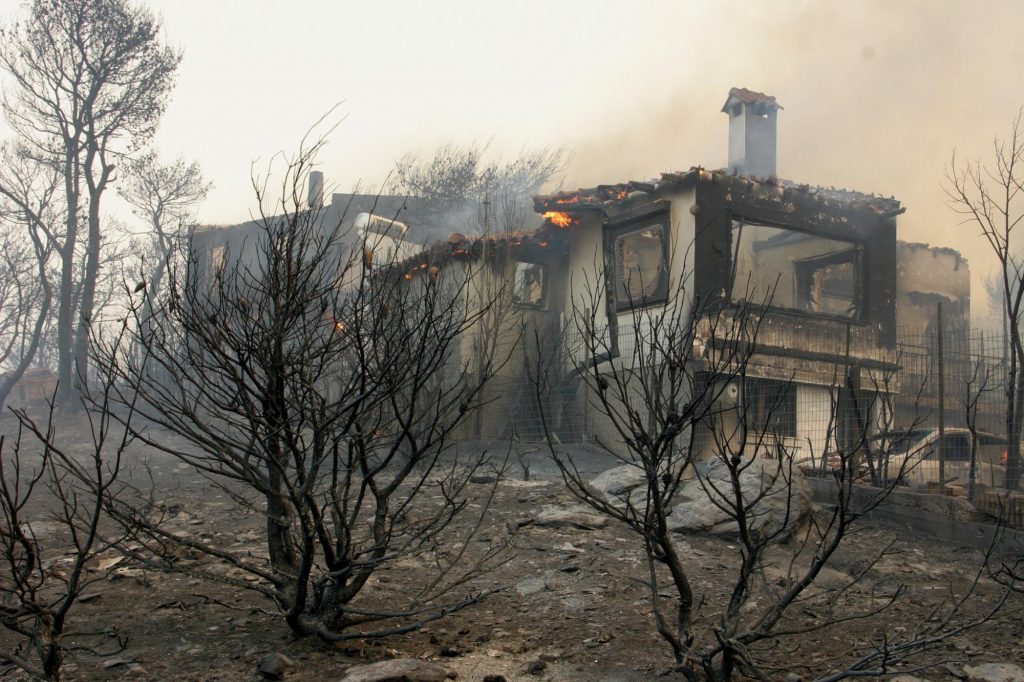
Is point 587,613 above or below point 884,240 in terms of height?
below

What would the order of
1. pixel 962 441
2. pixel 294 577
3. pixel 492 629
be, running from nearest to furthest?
pixel 294 577 < pixel 492 629 < pixel 962 441

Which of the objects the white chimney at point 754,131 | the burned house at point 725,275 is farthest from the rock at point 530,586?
the white chimney at point 754,131

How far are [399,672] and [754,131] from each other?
21088 mm

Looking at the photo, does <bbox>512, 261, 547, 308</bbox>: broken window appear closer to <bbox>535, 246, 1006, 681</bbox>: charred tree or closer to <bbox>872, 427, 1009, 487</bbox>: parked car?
<bbox>535, 246, 1006, 681</bbox>: charred tree

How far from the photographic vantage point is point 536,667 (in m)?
5.05

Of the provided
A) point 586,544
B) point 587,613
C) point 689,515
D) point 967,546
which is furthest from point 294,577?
point 967,546

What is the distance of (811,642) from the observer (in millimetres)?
5504

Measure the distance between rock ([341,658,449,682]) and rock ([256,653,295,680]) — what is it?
340mm

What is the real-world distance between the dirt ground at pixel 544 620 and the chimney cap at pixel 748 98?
674 inches

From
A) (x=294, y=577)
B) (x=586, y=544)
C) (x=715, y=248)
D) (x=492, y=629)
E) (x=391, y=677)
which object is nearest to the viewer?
(x=391, y=677)

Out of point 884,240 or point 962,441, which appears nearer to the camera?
point 962,441

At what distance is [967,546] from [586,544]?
357cm

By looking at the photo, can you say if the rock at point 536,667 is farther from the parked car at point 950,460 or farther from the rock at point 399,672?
the parked car at point 950,460

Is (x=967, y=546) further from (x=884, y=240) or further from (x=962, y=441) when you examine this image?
(x=884, y=240)
